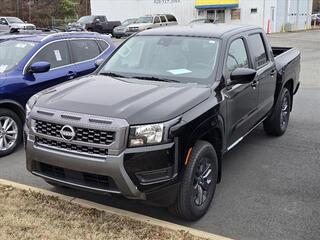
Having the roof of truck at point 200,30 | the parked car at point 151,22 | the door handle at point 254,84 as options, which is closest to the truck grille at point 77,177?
the roof of truck at point 200,30

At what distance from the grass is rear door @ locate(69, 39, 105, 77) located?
3374 mm

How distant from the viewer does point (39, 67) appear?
21.2 feet

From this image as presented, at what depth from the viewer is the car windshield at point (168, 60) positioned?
16.1 ft

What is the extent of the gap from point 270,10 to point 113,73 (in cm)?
4080

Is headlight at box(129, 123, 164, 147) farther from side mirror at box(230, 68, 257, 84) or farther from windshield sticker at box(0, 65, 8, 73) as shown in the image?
windshield sticker at box(0, 65, 8, 73)

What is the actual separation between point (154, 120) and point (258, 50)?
9.60ft

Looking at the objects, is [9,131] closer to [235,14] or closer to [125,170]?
[125,170]

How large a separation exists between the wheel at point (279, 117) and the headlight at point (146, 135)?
3466mm

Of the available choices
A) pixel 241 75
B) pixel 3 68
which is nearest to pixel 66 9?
pixel 3 68

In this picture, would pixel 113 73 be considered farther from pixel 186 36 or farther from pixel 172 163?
pixel 172 163

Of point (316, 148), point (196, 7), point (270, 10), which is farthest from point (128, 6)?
point (316, 148)

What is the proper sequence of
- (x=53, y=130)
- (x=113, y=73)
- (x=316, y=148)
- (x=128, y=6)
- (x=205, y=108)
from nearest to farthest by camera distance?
(x=53, y=130) < (x=205, y=108) < (x=113, y=73) < (x=316, y=148) < (x=128, y=6)

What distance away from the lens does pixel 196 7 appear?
45844 millimetres

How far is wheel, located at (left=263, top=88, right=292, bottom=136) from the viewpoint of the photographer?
691cm
